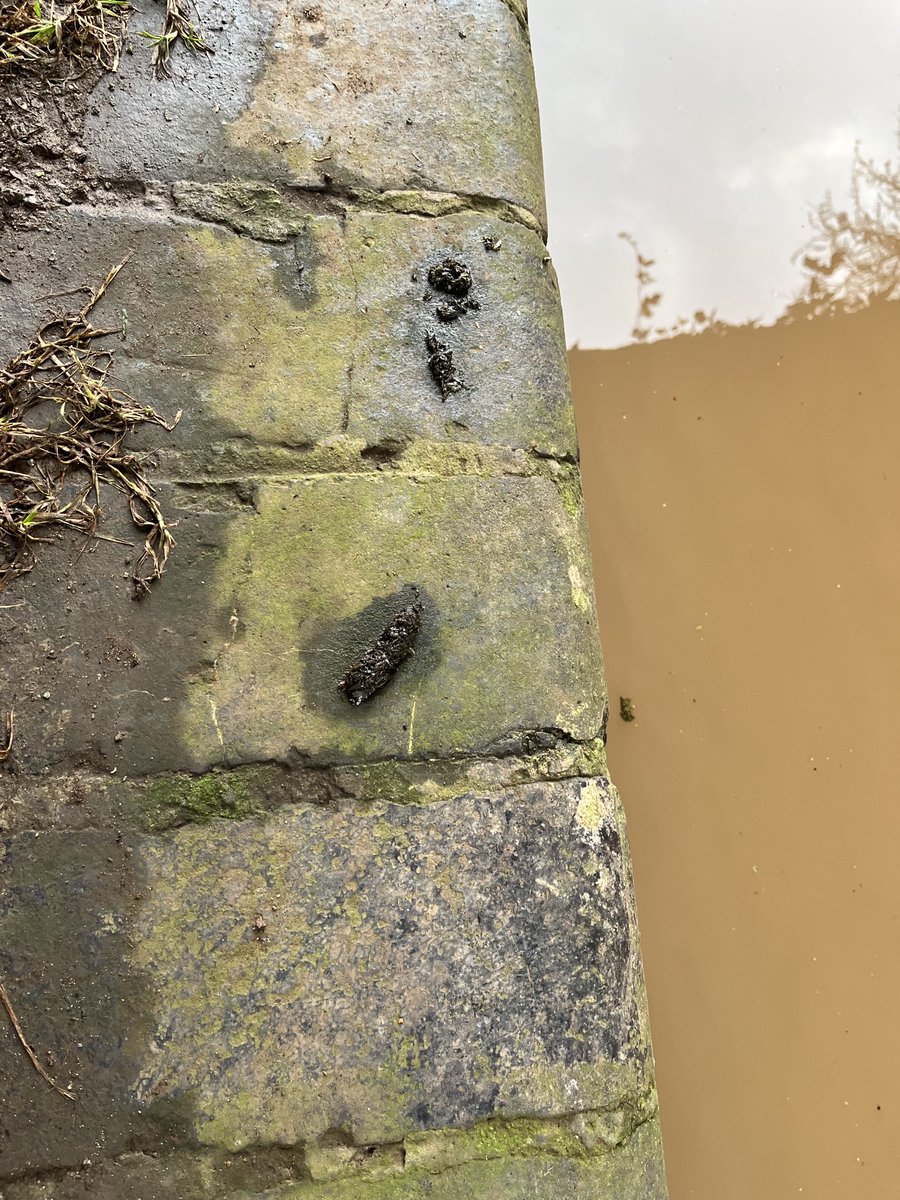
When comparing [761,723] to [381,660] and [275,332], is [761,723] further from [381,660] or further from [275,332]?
[275,332]

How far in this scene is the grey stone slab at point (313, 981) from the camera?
1.26m

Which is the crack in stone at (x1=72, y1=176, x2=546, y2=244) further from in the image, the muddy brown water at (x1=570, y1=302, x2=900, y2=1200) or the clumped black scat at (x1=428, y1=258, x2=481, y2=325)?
the muddy brown water at (x1=570, y1=302, x2=900, y2=1200)

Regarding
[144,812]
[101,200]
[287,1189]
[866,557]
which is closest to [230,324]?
[101,200]

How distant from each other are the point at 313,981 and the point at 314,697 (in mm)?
444

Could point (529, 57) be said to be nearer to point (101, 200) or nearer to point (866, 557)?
point (101, 200)

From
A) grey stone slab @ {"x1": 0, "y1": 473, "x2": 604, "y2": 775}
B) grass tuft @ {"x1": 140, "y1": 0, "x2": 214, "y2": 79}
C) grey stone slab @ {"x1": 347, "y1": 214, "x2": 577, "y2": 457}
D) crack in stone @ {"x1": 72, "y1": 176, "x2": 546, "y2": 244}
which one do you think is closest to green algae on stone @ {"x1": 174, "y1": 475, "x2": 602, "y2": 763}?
grey stone slab @ {"x1": 0, "y1": 473, "x2": 604, "y2": 775}

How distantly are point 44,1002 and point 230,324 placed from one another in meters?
1.15

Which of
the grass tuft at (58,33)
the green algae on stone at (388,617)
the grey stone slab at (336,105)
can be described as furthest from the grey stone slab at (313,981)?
the grass tuft at (58,33)

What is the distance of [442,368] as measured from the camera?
1.52m

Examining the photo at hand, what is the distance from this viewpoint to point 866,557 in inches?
95.0

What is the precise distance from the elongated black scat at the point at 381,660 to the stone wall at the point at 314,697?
14 mm

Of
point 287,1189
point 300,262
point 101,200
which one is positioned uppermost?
point 101,200

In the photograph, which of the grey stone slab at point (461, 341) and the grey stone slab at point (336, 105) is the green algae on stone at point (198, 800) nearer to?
the grey stone slab at point (461, 341)

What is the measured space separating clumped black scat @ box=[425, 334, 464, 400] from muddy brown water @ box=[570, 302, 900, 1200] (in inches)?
40.1
